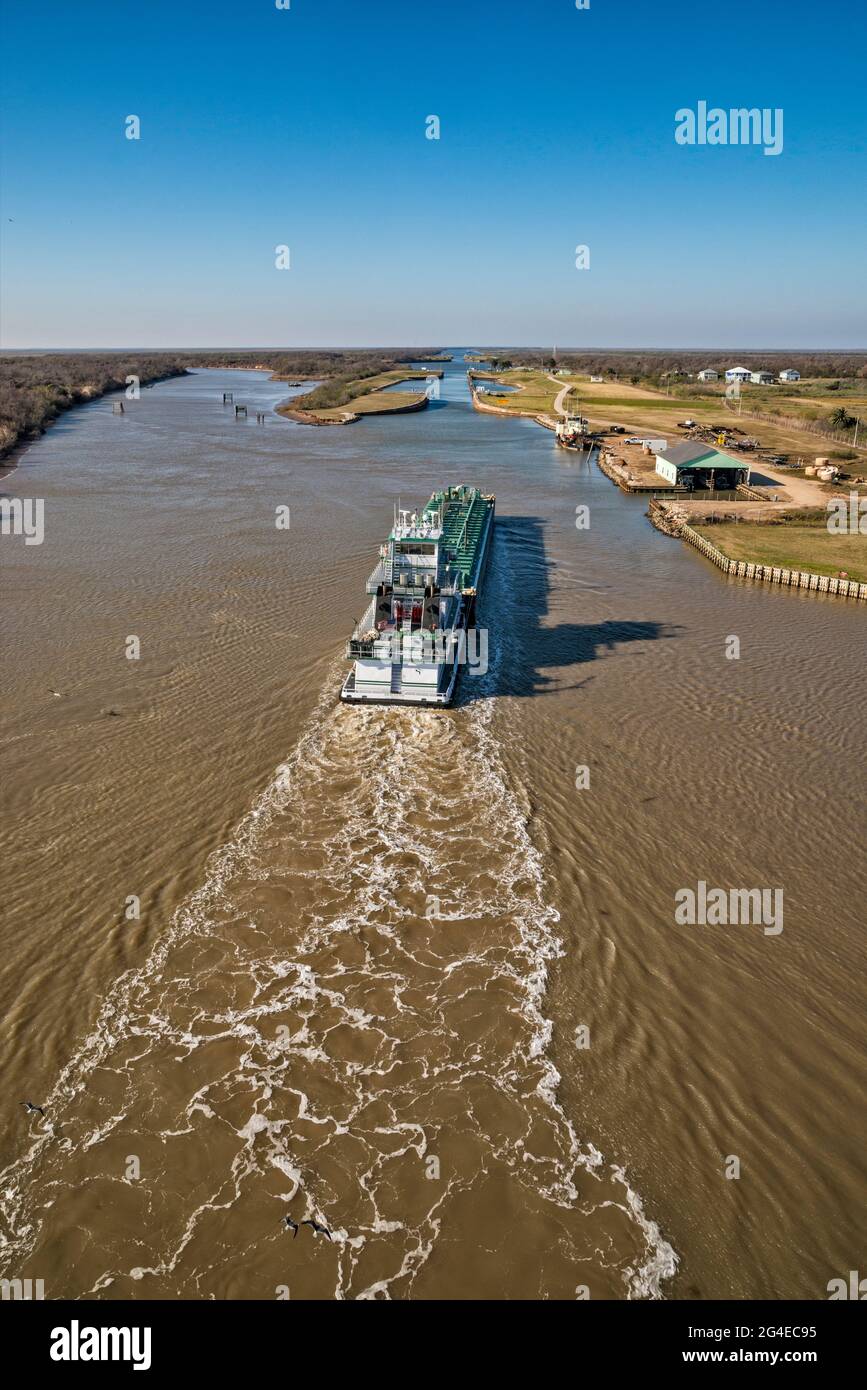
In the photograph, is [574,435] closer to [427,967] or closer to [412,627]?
[412,627]

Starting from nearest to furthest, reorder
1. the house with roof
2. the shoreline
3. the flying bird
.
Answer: the flying bird → the house with roof → the shoreline

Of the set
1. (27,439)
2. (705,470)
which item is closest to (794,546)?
(705,470)

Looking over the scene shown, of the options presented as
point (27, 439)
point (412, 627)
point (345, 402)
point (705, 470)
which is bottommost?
point (412, 627)

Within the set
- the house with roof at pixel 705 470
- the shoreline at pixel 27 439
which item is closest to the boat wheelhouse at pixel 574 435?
the house with roof at pixel 705 470

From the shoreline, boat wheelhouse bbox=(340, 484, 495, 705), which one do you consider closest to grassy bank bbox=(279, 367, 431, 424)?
the shoreline

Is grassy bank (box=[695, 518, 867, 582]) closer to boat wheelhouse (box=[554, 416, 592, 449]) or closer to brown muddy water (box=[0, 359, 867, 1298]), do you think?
brown muddy water (box=[0, 359, 867, 1298])
